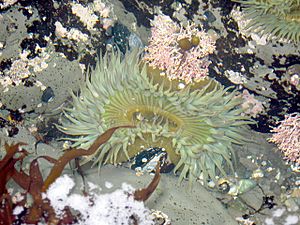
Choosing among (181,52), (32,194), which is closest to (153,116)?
(181,52)

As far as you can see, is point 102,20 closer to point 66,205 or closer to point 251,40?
point 251,40

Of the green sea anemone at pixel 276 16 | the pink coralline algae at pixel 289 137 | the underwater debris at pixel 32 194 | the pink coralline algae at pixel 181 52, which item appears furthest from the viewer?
the pink coralline algae at pixel 289 137

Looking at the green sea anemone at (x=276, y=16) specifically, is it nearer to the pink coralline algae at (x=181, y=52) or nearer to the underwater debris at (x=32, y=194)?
the pink coralline algae at (x=181, y=52)

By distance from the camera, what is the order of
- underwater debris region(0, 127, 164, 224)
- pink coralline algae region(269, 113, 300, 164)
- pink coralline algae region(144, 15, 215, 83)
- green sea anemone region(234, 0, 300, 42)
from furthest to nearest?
pink coralline algae region(269, 113, 300, 164)
pink coralline algae region(144, 15, 215, 83)
green sea anemone region(234, 0, 300, 42)
underwater debris region(0, 127, 164, 224)

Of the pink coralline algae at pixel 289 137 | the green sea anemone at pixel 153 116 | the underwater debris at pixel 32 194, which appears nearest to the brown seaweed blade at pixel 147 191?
the underwater debris at pixel 32 194

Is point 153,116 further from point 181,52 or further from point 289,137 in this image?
point 289,137

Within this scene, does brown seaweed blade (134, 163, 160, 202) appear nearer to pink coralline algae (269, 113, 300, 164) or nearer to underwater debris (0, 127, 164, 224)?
underwater debris (0, 127, 164, 224)

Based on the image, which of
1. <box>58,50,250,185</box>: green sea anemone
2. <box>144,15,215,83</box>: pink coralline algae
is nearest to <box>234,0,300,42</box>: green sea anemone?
<box>144,15,215,83</box>: pink coralline algae
